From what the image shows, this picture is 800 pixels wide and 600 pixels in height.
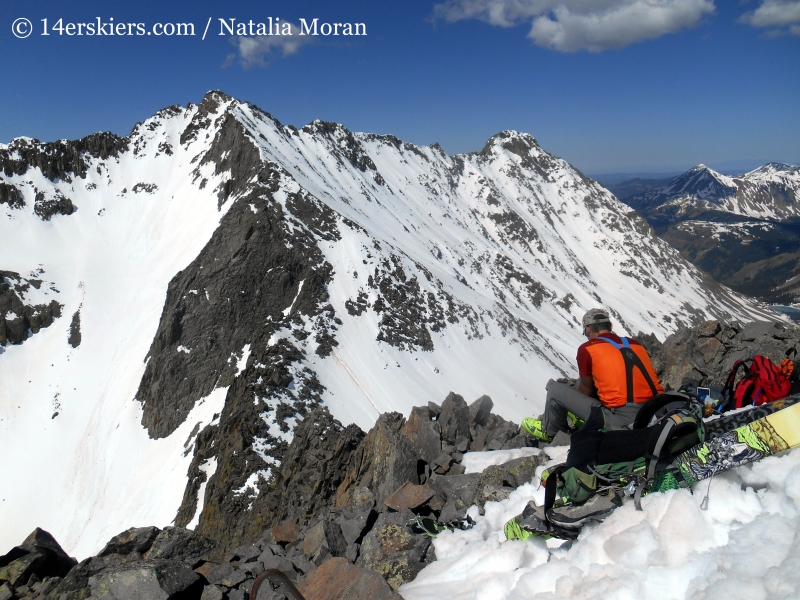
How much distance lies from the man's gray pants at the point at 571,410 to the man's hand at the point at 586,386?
78mm

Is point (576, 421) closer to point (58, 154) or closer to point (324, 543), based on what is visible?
point (324, 543)

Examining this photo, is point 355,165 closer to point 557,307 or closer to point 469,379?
point 557,307

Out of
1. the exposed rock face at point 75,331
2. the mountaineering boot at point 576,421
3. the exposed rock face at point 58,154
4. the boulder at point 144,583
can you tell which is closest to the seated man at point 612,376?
the mountaineering boot at point 576,421

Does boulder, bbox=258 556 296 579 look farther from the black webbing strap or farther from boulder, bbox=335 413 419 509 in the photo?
the black webbing strap

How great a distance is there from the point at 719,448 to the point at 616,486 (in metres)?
1.26

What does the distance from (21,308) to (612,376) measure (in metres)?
90.0

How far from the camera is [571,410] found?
834cm

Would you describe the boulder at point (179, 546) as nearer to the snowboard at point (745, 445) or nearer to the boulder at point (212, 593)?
the boulder at point (212, 593)

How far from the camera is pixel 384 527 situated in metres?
7.94

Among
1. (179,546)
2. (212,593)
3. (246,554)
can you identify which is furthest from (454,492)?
(179,546)

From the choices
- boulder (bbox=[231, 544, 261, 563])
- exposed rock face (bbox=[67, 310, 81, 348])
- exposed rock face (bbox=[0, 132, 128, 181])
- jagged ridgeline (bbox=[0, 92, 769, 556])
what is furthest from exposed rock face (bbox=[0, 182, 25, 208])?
boulder (bbox=[231, 544, 261, 563])

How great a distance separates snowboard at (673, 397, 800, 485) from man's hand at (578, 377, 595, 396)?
7.85ft

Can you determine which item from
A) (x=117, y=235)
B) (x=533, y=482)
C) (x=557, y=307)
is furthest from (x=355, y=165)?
(x=533, y=482)

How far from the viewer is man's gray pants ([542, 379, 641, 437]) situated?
7.09 meters
